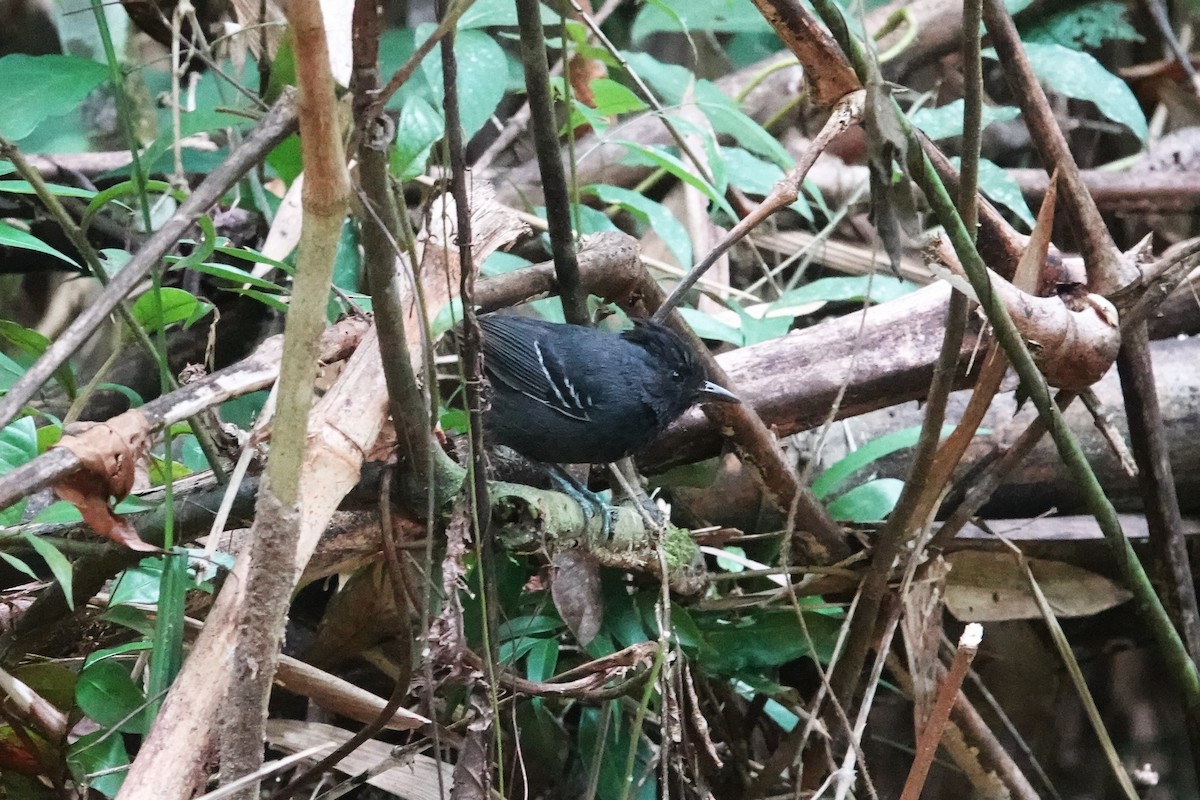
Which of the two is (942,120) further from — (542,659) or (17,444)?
(17,444)

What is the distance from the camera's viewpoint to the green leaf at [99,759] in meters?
1.53

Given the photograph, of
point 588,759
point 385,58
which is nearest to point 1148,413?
point 588,759

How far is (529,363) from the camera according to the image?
2518mm

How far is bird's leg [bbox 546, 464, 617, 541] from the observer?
1.96 meters

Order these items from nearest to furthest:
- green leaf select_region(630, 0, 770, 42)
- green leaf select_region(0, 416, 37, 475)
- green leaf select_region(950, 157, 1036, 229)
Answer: green leaf select_region(0, 416, 37, 475), green leaf select_region(950, 157, 1036, 229), green leaf select_region(630, 0, 770, 42)

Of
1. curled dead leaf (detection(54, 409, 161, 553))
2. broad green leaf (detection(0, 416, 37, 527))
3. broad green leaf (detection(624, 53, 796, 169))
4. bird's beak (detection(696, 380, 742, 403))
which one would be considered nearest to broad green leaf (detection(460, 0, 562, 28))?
broad green leaf (detection(624, 53, 796, 169))

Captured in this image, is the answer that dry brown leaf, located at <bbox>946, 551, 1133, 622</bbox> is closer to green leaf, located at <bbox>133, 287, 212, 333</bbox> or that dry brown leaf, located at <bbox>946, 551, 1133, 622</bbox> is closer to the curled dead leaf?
green leaf, located at <bbox>133, 287, 212, 333</bbox>

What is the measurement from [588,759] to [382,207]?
1462mm

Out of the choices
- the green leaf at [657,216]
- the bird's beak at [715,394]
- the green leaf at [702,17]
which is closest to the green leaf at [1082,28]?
the green leaf at [702,17]

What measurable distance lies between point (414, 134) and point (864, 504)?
137 cm

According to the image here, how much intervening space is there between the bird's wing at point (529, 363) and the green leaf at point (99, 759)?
1.16 m

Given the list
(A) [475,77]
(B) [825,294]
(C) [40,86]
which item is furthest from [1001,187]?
(C) [40,86]

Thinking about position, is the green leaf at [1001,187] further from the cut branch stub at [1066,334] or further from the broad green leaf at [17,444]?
the broad green leaf at [17,444]

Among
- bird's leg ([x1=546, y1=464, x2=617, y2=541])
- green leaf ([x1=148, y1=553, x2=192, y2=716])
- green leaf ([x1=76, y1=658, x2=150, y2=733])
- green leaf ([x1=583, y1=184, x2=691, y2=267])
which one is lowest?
green leaf ([x1=76, y1=658, x2=150, y2=733])
